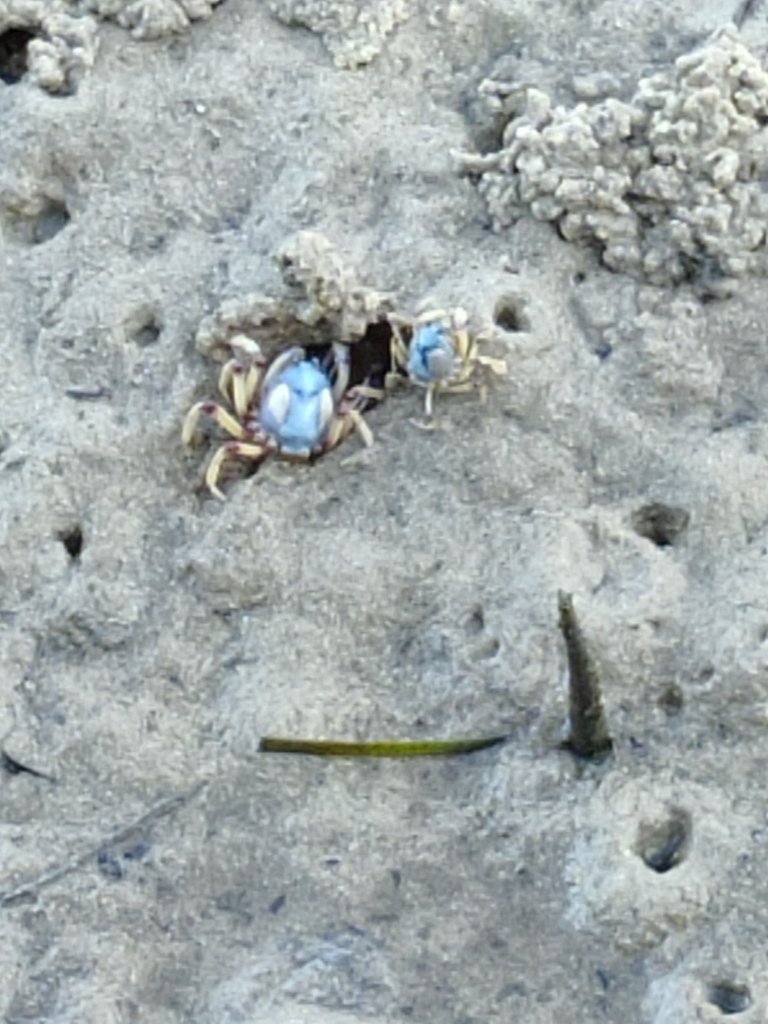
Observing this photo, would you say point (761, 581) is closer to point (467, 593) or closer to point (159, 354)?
point (467, 593)

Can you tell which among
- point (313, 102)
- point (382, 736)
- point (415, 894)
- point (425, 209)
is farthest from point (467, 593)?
point (313, 102)

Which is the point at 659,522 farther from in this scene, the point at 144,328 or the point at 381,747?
the point at 144,328

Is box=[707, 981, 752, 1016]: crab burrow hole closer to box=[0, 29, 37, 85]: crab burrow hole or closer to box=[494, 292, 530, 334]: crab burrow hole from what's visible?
box=[494, 292, 530, 334]: crab burrow hole

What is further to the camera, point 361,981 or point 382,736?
point 382,736

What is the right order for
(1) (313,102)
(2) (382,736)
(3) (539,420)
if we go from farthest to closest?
1. (1) (313,102)
2. (3) (539,420)
3. (2) (382,736)

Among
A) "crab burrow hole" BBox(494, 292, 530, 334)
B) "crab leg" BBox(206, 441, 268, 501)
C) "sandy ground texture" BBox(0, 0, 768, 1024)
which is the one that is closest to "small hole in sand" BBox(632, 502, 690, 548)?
"sandy ground texture" BBox(0, 0, 768, 1024)

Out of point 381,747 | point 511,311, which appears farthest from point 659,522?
point 381,747

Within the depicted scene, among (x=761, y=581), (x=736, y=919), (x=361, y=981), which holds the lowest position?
(x=361, y=981)

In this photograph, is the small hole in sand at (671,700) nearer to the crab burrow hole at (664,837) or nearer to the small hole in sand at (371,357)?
the crab burrow hole at (664,837)
